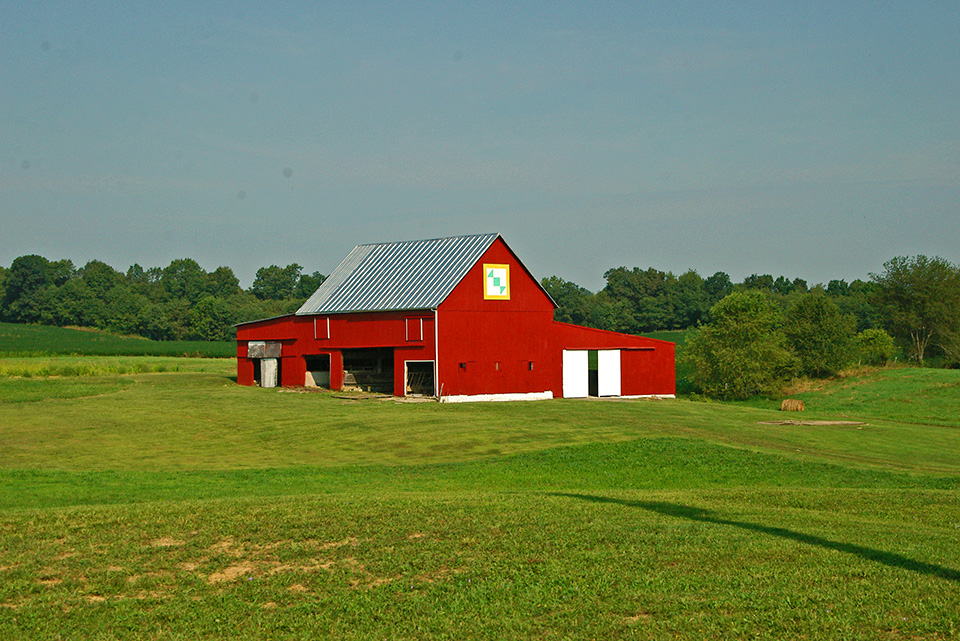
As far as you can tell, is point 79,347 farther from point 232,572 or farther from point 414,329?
point 232,572

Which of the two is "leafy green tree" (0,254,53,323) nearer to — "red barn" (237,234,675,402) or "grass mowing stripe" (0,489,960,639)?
"red barn" (237,234,675,402)

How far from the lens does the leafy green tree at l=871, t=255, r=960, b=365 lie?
283 ft

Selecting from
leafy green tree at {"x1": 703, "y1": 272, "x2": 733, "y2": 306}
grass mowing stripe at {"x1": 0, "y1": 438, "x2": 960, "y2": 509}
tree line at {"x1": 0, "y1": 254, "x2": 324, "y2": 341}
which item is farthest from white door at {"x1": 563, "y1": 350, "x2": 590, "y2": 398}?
leafy green tree at {"x1": 703, "y1": 272, "x2": 733, "y2": 306}

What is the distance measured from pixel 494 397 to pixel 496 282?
6428 mm

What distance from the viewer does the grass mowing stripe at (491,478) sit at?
1777cm

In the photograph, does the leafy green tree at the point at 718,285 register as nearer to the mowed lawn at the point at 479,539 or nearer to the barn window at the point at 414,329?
the barn window at the point at 414,329

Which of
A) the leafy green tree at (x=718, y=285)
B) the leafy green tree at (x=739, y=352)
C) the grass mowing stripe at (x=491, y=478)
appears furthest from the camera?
the leafy green tree at (x=718, y=285)

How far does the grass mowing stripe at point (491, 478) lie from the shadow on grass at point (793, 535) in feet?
11.3

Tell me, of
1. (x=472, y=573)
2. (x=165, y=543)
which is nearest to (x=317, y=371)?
(x=165, y=543)

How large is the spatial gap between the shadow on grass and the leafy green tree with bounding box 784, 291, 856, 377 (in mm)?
62320

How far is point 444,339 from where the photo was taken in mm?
44688

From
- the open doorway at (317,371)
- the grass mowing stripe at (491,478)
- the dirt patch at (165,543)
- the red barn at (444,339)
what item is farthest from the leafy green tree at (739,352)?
the dirt patch at (165,543)

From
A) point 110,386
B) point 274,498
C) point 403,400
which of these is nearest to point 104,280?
point 110,386

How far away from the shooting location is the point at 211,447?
27.0 metres
